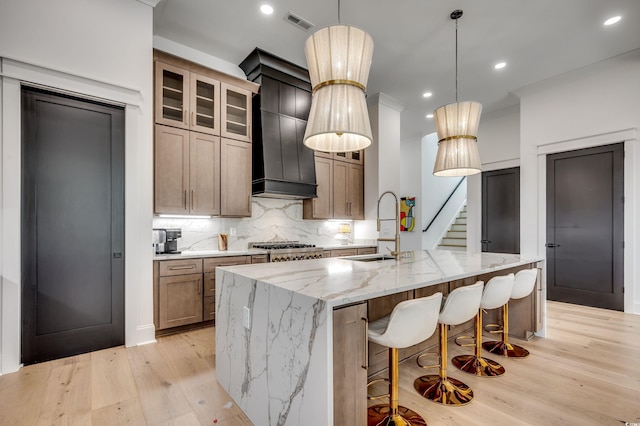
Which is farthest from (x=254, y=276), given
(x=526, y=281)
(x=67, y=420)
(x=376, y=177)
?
(x=376, y=177)

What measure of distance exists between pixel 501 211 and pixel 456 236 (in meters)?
2.48

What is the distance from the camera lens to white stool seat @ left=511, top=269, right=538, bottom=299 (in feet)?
8.56

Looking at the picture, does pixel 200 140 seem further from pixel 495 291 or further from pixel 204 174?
pixel 495 291

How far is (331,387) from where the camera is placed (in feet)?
4.25

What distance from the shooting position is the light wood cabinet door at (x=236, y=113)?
12.7ft

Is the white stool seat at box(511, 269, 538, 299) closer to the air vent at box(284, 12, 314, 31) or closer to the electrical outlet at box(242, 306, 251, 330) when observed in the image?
the electrical outlet at box(242, 306, 251, 330)

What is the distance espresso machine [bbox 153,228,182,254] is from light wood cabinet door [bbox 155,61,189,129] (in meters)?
1.21

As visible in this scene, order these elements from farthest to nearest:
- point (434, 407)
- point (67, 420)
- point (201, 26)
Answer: point (201, 26) → point (434, 407) → point (67, 420)

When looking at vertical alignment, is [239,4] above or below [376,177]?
above

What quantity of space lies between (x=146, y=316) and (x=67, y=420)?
1.27 m

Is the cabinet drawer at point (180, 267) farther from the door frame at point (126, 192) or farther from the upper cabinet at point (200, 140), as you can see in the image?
the upper cabinet at point (200, 140)

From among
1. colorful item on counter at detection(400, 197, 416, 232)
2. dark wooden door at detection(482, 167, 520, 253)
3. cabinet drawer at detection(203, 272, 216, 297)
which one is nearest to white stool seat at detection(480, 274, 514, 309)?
cabinet drawer at detection(203, 272, 216, 297)

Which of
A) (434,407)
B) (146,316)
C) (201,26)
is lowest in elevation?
(434,407)

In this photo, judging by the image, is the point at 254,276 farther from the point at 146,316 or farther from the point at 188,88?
the point at 188,88
